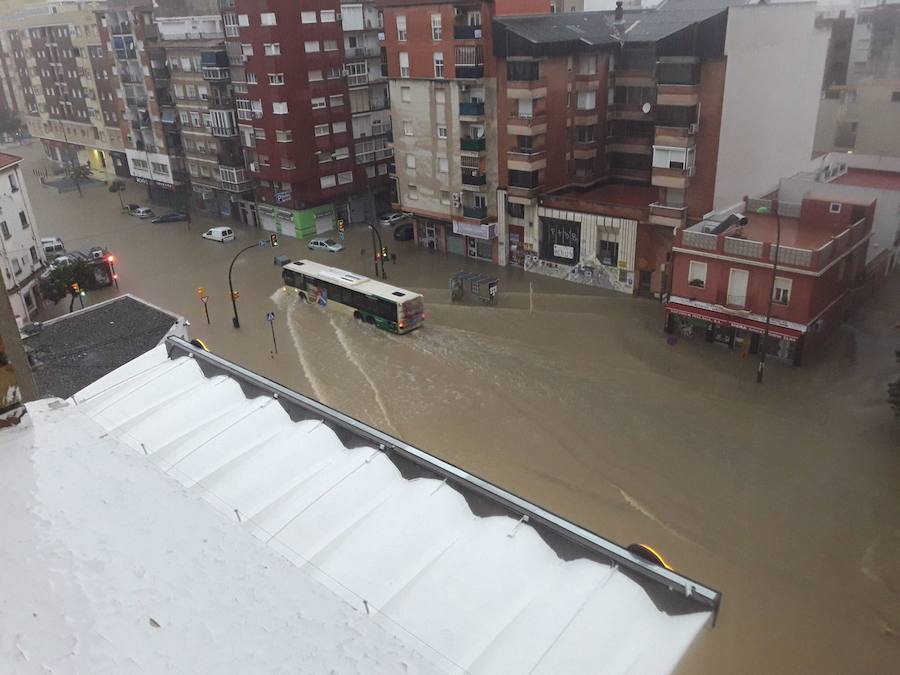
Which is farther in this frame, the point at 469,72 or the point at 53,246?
the point at 53,246

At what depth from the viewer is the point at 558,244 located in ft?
132

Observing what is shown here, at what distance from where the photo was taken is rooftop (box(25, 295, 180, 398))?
67.5ft

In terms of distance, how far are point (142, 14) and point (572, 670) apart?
6370 centimetres

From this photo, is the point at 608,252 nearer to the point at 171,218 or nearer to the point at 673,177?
the point at 673,177

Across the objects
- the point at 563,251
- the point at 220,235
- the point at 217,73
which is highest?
the point at 217,73

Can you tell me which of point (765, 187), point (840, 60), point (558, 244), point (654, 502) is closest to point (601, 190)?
point (558, 244)

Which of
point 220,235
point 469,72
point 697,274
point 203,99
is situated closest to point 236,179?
point 220,235

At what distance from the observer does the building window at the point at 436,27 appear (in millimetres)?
39812

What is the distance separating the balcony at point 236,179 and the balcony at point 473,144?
67.6ft

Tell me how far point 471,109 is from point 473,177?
4032 mm

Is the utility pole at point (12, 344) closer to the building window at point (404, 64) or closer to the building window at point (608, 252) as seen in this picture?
the building window at point (608, 252)

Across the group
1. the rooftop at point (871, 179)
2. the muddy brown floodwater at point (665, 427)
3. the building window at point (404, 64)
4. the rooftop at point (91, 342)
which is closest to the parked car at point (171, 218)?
the muddy brown floodwater at point (665, 427)

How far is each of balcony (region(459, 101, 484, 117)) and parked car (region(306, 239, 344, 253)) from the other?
1312 centimetres

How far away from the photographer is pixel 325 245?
4772cm
